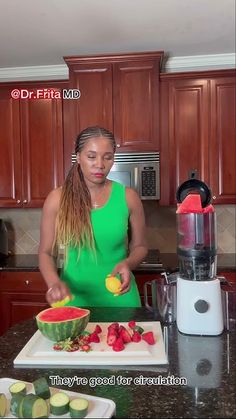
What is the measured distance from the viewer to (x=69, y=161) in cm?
260

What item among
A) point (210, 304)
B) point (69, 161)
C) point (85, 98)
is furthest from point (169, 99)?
point (210, 304)

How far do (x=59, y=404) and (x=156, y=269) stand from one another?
1649 mm

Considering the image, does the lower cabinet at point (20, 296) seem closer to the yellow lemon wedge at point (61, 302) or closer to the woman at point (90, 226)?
the woman at point (90, 226)

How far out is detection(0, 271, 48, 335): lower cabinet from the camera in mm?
2416

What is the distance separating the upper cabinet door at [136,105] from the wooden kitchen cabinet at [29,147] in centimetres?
43

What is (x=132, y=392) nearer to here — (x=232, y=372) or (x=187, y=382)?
(x=187, y=382)

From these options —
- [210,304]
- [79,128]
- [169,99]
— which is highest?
[169,99]

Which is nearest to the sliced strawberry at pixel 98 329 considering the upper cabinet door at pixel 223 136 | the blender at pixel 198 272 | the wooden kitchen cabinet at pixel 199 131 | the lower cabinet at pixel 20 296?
the blender at pixel 198 272

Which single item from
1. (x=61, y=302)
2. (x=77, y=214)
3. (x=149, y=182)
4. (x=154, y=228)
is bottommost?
(x=61, y=302)

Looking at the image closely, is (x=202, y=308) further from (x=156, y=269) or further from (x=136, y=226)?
(x=156, y=269)

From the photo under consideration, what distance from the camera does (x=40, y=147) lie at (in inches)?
104

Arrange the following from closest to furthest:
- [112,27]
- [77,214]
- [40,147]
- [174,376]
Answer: [174,376] → [77,214] → [112,27] → [40,147]

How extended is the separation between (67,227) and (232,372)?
0.73 m

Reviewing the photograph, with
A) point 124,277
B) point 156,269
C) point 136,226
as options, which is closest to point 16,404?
point 124,277
